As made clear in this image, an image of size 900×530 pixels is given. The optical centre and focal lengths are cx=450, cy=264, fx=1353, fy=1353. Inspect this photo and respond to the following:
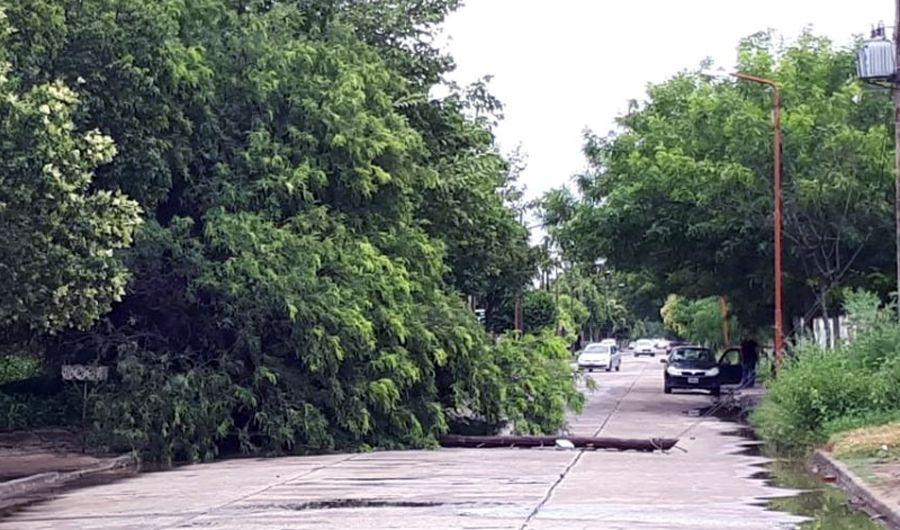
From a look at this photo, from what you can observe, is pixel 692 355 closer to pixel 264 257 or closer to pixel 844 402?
pixel 844 402

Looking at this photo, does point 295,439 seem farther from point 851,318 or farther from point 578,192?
point 578,192

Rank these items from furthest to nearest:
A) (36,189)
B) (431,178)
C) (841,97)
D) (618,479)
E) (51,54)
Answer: (841,97)
(431,178)
(51,54)
(618,479)
(36,189)

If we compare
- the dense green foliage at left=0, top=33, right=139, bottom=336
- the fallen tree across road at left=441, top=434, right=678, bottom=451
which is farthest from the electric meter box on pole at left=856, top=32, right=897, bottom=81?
the dense green foliage at left=0, top=33, right=139, bottom=336

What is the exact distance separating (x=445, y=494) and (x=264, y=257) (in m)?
9.74

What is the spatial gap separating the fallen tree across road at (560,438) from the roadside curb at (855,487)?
11.7ft

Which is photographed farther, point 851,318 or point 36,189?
point 851,318

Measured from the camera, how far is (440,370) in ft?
93.5

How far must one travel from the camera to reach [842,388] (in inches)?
945

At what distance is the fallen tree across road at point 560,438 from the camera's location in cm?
2519

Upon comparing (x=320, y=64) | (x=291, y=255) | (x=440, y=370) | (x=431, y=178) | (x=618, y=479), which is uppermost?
(x=320, y=64)

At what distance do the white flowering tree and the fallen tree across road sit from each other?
31.5 ft

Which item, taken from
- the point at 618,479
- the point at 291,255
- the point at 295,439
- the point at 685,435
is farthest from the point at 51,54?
the point at 685,435

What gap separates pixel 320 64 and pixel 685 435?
A: 11.1 m

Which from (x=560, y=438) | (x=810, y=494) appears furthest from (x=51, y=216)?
(x=560, y=438)
